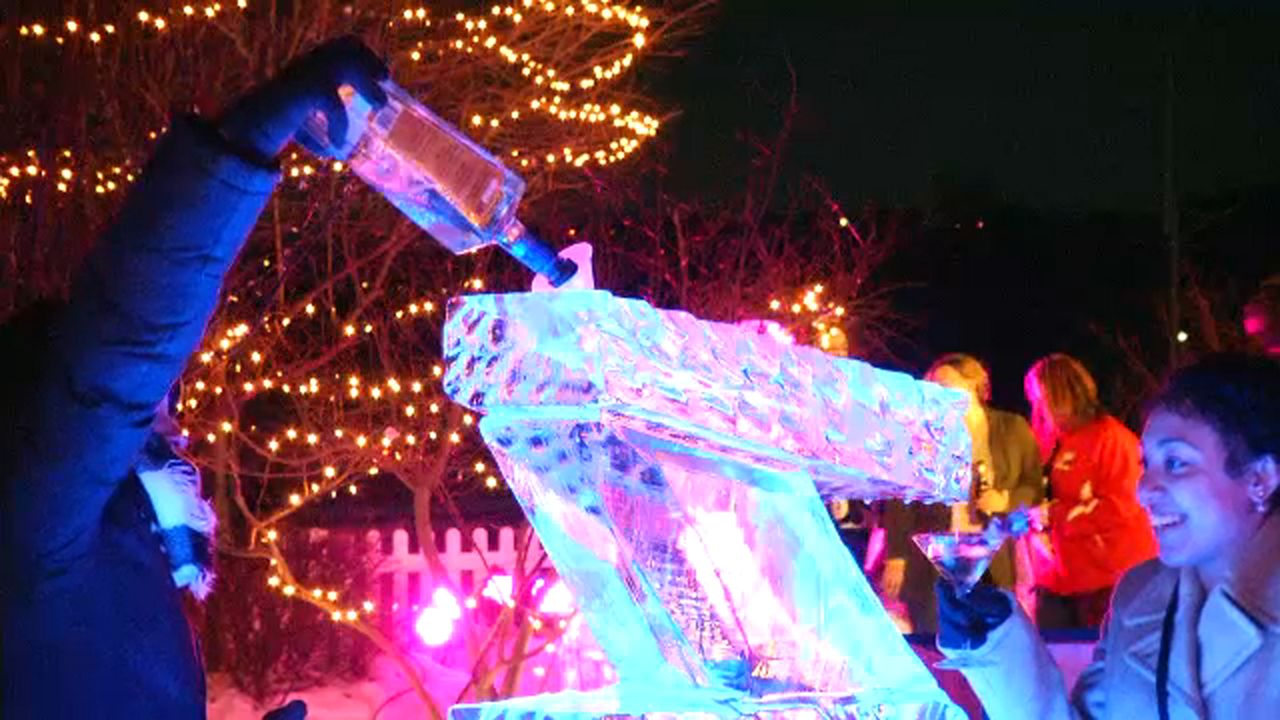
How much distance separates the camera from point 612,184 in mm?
7949

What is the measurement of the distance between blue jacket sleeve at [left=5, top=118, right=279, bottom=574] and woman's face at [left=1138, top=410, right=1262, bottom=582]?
1.62m

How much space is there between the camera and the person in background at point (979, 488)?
6.46 metres

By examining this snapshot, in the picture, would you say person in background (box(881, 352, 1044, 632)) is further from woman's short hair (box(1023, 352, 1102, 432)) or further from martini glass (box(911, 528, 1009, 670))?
martini glass (box(911, 528, 1009, 670))

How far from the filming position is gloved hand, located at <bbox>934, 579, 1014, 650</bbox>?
8.35ft

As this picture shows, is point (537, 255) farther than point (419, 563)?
No

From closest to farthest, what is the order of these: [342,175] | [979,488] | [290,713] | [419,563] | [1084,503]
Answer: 1. [290,713]
2. [1084,503]
3. [979,488]
4. [342,175]
5. [419,563]

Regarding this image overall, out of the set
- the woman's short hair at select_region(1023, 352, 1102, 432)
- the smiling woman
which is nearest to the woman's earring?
the smiling woman

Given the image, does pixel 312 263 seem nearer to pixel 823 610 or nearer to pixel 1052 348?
pixel 823 610

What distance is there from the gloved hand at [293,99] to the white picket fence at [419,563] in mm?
7175

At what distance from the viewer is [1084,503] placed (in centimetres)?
611

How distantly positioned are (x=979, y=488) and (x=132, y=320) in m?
5.32

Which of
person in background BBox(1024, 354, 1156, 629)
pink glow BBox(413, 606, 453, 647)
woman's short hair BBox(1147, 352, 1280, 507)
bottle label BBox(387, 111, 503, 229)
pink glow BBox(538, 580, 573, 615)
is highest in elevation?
bottle label BBox(387, 111, 503, 229)

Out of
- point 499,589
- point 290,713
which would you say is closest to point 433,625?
point 499,589

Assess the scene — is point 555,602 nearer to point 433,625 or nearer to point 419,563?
point 433,625
